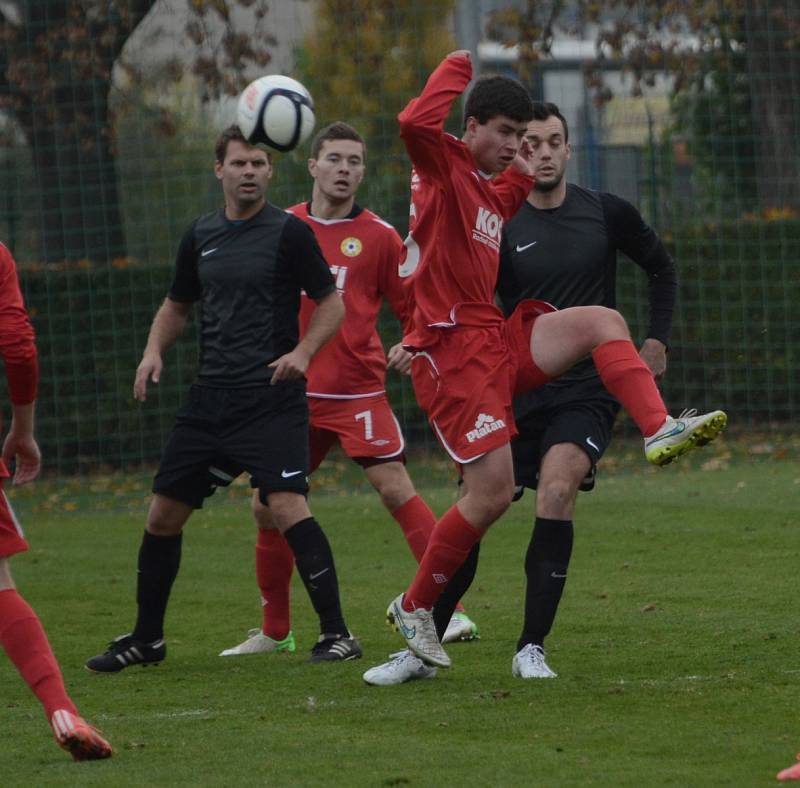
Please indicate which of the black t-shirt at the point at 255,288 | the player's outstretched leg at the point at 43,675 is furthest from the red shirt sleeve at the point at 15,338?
the black t-shirt at the point at 255,288

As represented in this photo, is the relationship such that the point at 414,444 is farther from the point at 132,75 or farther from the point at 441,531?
the point at 441,531

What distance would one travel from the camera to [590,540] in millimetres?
10664

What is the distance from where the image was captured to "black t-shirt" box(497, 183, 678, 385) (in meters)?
6.75

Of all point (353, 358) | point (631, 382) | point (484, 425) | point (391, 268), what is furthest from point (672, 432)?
point (391, 268)

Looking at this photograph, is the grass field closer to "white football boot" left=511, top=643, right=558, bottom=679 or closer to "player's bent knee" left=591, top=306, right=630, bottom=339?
"white football boot" left=511, top=643, right=558, bottom=679

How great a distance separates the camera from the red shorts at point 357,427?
7867 millimetres

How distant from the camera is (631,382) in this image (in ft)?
19.7

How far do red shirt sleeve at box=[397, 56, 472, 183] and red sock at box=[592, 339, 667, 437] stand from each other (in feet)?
2.90

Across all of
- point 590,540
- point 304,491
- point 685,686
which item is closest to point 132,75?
point 590,540

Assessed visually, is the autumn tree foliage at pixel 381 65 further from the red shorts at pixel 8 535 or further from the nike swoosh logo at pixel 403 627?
the red shorts at pixel 8 535

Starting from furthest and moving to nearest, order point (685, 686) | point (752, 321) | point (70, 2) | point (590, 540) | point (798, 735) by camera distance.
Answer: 1. point (752, 321)
2. point (70, 2)
3. point (590, 540)
4. point (685, 686)
5. point (798, 735)

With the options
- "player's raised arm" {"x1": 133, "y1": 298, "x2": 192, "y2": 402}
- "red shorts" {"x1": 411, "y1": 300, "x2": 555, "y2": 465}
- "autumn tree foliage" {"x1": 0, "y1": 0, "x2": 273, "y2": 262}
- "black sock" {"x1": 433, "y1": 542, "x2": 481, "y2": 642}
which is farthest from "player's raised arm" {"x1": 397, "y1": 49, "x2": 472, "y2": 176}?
"autumn tree foliage" {"x1": 0, "y1": 0, "x2": 273, "y2": 262}

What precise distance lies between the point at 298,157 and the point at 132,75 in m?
1.96

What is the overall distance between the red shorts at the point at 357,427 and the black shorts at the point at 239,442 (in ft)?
3.05
